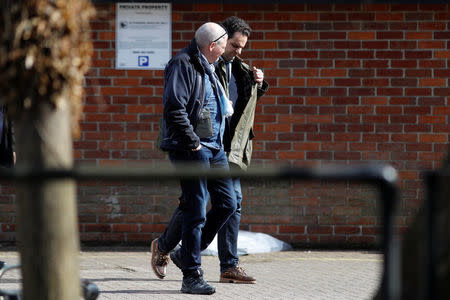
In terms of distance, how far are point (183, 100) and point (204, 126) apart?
0.88ft

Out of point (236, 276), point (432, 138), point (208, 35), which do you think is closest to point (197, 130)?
point (208, 35)

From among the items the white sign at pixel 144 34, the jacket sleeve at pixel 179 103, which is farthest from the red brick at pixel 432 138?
the jacket sleeve at pixel 179 103

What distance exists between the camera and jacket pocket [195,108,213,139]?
20.6 ft

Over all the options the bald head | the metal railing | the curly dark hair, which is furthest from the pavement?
the metal railing

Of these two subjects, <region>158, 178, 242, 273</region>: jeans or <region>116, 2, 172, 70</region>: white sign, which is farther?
<region>116, 2, 172, 70</region>: white sign

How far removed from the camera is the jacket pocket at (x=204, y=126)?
6289 millimetres

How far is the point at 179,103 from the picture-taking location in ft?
20.0

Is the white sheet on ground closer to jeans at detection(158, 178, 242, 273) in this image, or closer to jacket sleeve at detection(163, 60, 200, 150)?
jeans at detection(158, 178, 242, 273)

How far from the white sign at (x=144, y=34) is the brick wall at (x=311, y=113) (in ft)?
0.27

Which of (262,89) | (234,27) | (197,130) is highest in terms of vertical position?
(234,27)

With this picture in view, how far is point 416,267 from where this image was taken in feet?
9.01

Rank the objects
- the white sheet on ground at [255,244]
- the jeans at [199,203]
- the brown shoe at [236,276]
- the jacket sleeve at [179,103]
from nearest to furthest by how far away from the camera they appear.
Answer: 1. the jacket sleeve at [179,103]
2. the jeans at [199,203]
3. the brown shoe at [236,276]
4. the white sheet on ground at [255,244]

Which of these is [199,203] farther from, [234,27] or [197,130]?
[234,27]

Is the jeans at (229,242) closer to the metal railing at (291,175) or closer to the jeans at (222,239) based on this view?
the jeans at (222,239)
